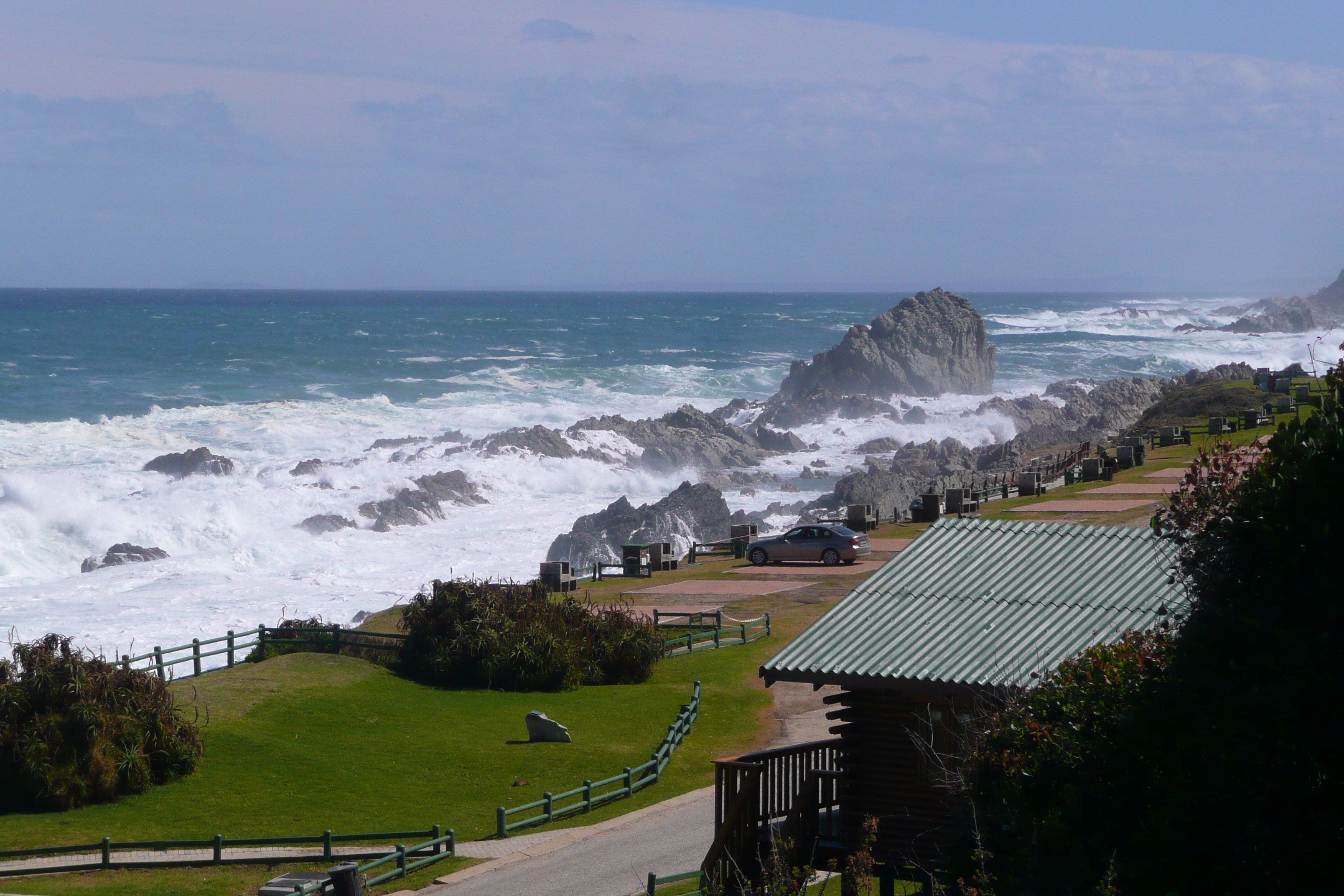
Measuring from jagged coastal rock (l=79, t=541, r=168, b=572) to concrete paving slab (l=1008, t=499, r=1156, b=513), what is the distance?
31.7 meters

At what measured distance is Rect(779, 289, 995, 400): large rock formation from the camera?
319 ft

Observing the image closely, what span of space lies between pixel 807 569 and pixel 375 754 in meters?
18.6

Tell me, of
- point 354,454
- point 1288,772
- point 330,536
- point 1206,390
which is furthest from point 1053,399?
point 1288,772

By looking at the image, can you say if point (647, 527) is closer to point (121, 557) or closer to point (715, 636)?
point (121, 557)

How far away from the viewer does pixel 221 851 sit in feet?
56.6

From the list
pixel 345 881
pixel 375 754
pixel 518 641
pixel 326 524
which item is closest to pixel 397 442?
pixel 326 524

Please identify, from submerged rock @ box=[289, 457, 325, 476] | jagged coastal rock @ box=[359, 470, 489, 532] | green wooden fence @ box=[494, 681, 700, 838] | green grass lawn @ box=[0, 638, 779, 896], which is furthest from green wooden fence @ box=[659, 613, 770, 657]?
submerged rock @ box=[289, 457, 325, 476]

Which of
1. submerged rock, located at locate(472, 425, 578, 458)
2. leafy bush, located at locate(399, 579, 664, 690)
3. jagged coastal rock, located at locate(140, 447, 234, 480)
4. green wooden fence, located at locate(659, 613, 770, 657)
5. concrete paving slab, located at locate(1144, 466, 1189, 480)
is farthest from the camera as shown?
submerged rock, located at locate(472, 425, 578, 458)

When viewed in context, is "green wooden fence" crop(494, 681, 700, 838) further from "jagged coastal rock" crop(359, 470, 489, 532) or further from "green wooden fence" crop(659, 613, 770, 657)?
"jagged coastal rock" crop(359, 470, 489, 532)

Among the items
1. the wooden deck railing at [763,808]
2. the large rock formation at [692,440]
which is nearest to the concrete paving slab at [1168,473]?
the large rock formation at [692,440]

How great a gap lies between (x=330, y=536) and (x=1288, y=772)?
51508 mm

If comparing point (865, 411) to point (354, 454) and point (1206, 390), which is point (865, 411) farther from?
point (354, 454)

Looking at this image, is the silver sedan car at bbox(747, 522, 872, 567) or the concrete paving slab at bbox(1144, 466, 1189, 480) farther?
the concrete paving slab at bbox(1144, 466, 1189, 480)

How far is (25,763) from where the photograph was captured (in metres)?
19.3
